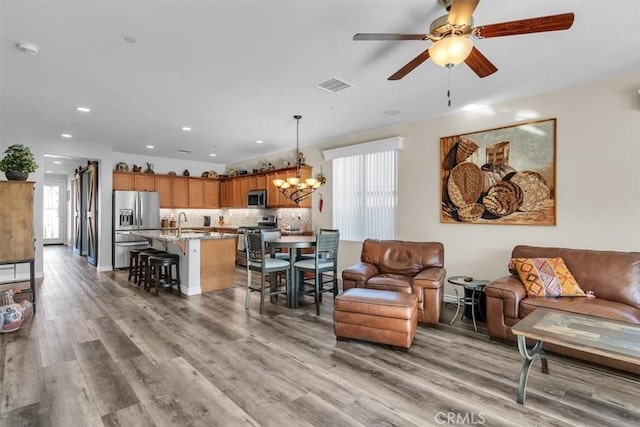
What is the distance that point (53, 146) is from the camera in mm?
6285

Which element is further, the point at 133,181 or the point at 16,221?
the point at 133,181

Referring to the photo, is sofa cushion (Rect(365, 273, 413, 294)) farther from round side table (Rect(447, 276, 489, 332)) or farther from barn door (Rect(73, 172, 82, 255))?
barn door (Rect(73, 172, 82, 255))

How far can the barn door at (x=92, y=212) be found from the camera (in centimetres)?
730

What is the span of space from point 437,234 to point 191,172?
6881 mm

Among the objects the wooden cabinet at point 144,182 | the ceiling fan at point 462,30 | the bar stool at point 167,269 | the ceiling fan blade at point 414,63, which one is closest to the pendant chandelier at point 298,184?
the bar stool at point 167,269

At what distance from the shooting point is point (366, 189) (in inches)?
229

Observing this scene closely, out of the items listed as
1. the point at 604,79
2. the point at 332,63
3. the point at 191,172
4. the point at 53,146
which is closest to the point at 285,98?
the point at 332,63

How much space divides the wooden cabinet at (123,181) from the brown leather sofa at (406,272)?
19.9 ft

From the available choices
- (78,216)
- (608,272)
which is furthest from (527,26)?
(78,216)

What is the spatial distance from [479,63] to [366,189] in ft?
Answer: 11.5

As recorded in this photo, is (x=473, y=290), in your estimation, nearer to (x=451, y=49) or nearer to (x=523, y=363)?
(x=523, y=363)

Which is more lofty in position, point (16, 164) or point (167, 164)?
point (167, 164)

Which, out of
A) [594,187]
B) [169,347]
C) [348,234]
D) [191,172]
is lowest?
[169,347]

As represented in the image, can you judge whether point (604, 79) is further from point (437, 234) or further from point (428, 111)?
point (437, 234)
